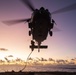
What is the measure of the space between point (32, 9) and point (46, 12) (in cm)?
258

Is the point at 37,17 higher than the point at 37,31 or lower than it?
higher

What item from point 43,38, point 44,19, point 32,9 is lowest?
point 43,38

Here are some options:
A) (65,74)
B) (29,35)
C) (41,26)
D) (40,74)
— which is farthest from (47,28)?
(40,74)

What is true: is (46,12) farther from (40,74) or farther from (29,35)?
(40,74)

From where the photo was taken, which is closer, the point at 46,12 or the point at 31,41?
the point at 46,12

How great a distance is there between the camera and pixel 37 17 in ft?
96.1

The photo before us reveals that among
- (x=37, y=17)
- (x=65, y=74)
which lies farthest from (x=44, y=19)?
(x=65, y=74)

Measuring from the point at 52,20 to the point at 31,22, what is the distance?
292 centimetres

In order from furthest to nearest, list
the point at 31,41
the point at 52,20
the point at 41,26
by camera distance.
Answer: the point at 31,41 → the point at 52,20 → the point at 41,26

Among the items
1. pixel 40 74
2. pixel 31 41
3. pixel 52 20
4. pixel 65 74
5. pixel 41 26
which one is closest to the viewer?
pixel 41 26

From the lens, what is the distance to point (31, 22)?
30.1m

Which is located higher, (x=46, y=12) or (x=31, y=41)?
(x=46, y=12)

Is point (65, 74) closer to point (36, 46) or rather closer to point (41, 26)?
point (36, 46)

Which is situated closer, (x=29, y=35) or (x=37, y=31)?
(x=37, y=31)
